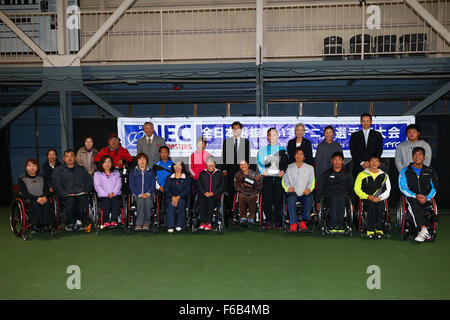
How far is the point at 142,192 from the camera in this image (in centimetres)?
507

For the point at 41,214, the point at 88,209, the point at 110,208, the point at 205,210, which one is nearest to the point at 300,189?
the point at 205,210

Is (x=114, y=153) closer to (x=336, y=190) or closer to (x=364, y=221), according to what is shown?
(x=336, y=190)

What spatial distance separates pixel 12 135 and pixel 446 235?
396 inches

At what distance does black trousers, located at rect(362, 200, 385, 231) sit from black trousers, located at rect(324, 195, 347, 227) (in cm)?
32

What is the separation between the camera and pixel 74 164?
17.1ft

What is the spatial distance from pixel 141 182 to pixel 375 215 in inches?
124

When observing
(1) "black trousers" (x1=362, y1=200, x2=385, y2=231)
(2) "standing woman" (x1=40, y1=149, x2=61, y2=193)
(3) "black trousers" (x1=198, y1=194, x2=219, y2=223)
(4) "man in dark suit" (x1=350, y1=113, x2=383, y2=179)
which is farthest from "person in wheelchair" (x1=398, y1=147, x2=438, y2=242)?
(2) "standing woman" (x1=40, y1=149, x2=61, y2=193)

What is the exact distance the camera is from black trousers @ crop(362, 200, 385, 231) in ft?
15.0

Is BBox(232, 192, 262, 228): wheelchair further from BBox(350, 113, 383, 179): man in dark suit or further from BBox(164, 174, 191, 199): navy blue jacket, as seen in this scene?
BBox(350, 113, 383, 179): man in dark suit

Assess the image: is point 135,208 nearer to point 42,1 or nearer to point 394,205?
point 394,205

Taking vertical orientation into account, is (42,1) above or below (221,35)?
above

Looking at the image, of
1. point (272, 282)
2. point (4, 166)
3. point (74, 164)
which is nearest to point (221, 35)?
point (74, 164)

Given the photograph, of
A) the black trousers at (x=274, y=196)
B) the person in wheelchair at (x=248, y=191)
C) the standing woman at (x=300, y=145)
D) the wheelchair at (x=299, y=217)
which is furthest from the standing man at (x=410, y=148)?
the person in wheelchair at (x=248, y=191)

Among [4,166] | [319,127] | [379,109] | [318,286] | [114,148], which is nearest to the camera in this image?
[318,286]
